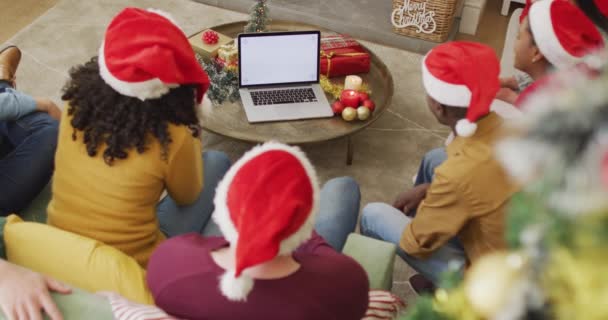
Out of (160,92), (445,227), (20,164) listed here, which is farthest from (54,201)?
(445,227)

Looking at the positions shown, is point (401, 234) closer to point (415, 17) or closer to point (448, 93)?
point (448, 93)

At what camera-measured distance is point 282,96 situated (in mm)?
2668

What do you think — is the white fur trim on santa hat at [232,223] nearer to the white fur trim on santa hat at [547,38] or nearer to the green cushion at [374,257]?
the green cushion at [374,257]

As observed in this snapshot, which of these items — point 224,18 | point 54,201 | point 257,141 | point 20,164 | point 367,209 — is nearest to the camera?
point 54,201

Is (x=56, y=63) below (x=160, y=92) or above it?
below

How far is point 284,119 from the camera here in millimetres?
2574

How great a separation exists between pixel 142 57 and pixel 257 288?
2.31ft

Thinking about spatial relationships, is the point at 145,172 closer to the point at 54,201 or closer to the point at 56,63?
the point at 54,201

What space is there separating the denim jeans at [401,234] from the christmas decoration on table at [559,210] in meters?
1.36

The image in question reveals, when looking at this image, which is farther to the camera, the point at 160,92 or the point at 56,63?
the point at 56,63

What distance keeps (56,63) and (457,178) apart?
2.52 metres

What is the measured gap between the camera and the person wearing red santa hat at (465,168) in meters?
1.65

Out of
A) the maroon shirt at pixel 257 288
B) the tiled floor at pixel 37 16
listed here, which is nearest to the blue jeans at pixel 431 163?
the maroon shirt at pixel 257 288

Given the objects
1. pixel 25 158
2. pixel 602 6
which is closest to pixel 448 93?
pixel 602 6
